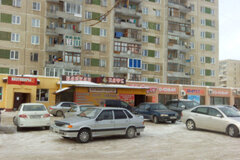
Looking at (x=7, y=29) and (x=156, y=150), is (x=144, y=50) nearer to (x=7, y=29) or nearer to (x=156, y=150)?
(x=7, y=29)

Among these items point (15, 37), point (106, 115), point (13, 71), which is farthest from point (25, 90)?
point (106, 115)

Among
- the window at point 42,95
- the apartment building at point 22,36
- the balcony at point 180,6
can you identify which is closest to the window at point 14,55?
the apartment building at point 22,36

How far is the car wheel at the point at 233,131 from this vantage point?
45.8 feet

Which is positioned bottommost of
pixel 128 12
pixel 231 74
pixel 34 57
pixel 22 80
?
pixel 22 80

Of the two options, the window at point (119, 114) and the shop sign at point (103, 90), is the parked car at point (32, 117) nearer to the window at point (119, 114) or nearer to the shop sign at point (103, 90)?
the window at point (119, 114)

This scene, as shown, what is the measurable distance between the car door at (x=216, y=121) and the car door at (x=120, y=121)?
5.43 m

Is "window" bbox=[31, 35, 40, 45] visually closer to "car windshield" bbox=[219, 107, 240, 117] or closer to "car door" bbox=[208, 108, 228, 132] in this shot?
"car door" bbox=[208, 108, 228, 132]

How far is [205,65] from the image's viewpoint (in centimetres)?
5625

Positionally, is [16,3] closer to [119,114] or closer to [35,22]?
[35,22]

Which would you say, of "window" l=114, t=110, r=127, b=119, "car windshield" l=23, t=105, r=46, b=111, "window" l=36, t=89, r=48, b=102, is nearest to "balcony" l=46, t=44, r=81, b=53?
"window" l=36, t=89, r=48, b=102

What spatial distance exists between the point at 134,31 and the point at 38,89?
21656mm

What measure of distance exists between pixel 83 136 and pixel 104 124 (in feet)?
3.96

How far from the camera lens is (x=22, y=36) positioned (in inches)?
1610

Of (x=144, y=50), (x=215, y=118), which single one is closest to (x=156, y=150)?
(x=215, y=118)
